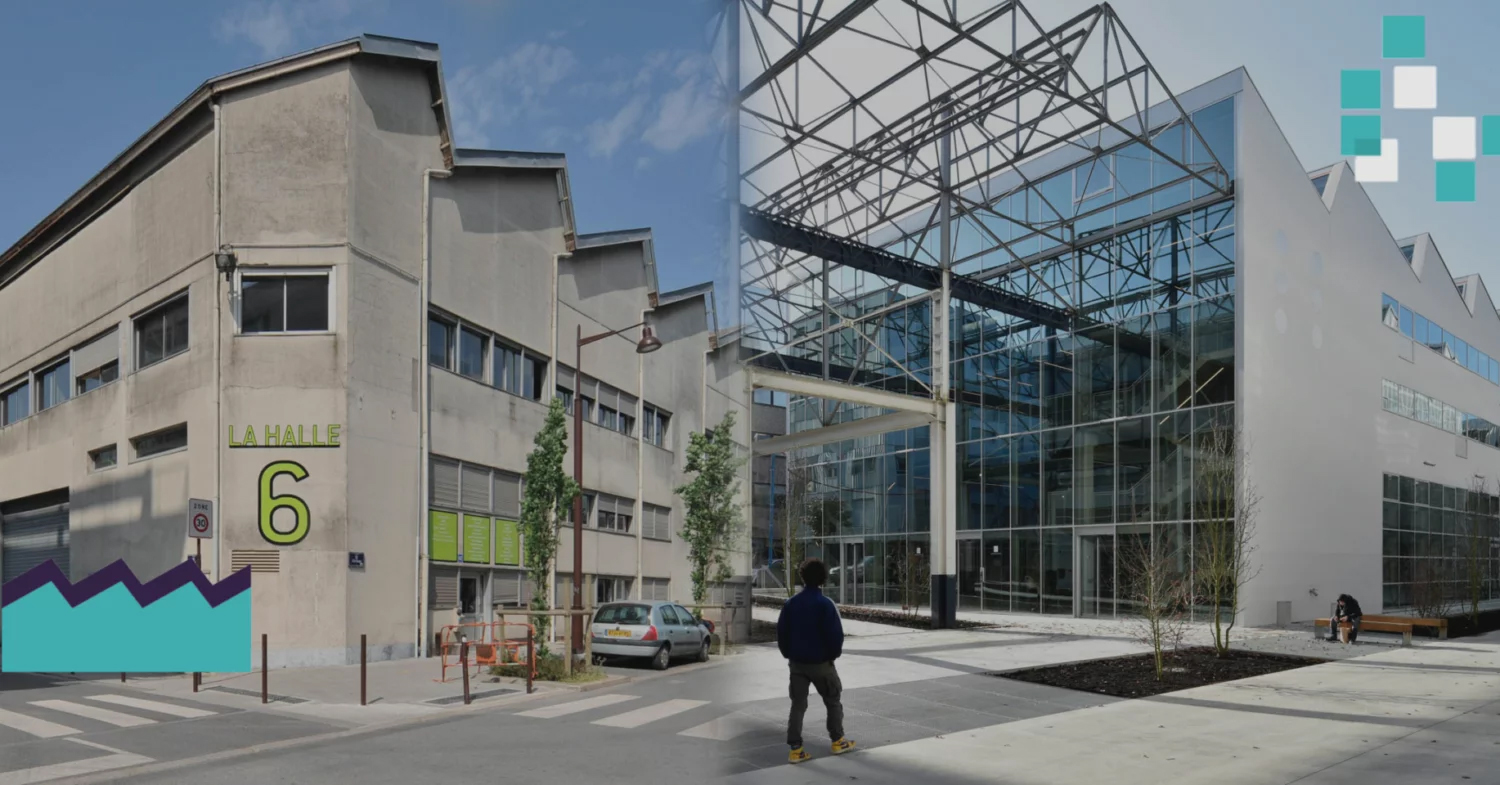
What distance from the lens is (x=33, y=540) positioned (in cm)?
3069

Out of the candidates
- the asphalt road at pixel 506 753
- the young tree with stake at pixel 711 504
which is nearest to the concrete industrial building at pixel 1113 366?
the asphalt road at pixel 506 753

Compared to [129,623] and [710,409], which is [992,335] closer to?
[129,623]

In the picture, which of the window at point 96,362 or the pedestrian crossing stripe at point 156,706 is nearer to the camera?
the pedestrian crossing stripe at point 156,706

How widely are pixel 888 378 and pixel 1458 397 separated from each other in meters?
31.8

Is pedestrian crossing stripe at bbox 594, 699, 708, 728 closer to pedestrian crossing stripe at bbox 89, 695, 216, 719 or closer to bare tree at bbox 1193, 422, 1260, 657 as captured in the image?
pedestrian crossing stripe at bbox 89, 695, 216, 719

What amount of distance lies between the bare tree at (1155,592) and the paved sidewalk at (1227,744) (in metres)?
2.24

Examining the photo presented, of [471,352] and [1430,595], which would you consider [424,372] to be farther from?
[1430,595]

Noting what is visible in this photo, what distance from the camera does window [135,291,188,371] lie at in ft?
80.7

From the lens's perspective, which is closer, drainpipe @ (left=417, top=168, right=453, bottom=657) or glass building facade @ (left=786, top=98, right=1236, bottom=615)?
drainpipe @ (left=417, top=168, right=453, bottom=657)

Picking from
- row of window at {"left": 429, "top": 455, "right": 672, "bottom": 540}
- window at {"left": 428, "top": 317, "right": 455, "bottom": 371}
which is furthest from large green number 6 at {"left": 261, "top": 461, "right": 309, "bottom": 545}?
window at {"left": 428, "top": 317, "right": 455, "bottom": 371}

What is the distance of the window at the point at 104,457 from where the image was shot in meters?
26.9

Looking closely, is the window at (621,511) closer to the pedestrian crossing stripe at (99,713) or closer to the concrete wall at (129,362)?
the pedestrian crossing stripe at (99,713)

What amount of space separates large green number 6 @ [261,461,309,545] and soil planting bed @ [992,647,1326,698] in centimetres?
1475

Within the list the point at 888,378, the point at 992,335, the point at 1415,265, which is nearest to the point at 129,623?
the point at 888,378
